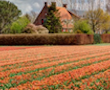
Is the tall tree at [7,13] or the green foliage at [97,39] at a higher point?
the tall tree at [7,13]

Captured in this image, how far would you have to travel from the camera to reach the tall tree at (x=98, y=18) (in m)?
43.4

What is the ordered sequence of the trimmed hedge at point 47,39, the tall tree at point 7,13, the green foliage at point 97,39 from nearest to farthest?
the trimmed hedge at point 47,39 → the green foliage at point 97,39 → the tall tree at point 7,13

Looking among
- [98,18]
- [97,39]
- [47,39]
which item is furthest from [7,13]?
[97,39]

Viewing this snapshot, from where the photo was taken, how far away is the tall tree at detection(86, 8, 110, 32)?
43.4m

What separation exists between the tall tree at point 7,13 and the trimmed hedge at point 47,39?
28.5m

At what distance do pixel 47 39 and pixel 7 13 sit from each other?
32.9 m

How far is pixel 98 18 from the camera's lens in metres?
44.0

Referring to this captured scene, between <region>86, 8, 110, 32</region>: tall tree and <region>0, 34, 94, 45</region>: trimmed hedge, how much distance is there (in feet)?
53.1

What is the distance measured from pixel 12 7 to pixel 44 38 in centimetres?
3469

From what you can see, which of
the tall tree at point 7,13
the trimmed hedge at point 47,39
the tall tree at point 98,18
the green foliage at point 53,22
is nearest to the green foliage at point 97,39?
the trimmed hedge at point 47,39

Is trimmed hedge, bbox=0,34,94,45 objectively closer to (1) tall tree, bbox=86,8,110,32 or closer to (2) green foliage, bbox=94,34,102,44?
(2) green foliage, bbox=94,34,102,44

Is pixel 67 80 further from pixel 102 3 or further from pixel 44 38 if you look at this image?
pixel 102 3

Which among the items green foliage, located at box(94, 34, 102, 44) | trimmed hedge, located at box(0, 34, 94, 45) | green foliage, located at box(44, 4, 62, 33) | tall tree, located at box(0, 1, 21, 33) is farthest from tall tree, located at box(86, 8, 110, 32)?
tall tree, located at box(0, 1, 21, 33)

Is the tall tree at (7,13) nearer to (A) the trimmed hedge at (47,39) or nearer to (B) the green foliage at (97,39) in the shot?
(A) the trimmed hedge at (47,39)
